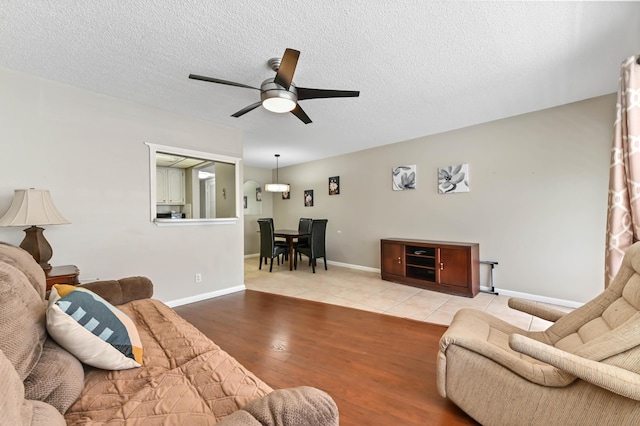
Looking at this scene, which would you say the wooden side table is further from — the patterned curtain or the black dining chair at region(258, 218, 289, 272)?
Answer: the patterned curtain

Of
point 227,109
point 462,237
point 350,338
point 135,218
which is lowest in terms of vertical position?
point 350,338

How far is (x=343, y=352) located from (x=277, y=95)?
229 centimetres

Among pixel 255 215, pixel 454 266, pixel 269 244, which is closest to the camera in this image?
pixel 454 266

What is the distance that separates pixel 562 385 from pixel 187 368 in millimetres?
1740

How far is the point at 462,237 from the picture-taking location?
425 cm

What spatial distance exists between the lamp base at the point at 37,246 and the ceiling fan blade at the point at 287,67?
236 cm

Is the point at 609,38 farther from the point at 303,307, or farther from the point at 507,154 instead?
the point at 303,307

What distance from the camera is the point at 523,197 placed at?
367 cm

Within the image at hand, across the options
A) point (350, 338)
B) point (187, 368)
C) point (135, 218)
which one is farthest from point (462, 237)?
point (135, 218)

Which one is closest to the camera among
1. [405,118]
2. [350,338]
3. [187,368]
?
[187,368]

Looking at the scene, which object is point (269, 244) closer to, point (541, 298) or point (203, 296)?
point (203, 296)

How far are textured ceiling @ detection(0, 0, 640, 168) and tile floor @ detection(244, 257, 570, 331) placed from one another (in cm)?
248

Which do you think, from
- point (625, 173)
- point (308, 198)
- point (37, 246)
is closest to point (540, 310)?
point (625, 173)

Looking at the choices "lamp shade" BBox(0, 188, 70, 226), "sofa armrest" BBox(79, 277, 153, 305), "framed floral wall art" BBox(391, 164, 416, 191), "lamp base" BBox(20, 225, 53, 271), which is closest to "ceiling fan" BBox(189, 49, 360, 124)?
"lamp shade" BBox(0, 188, 70, 226)
